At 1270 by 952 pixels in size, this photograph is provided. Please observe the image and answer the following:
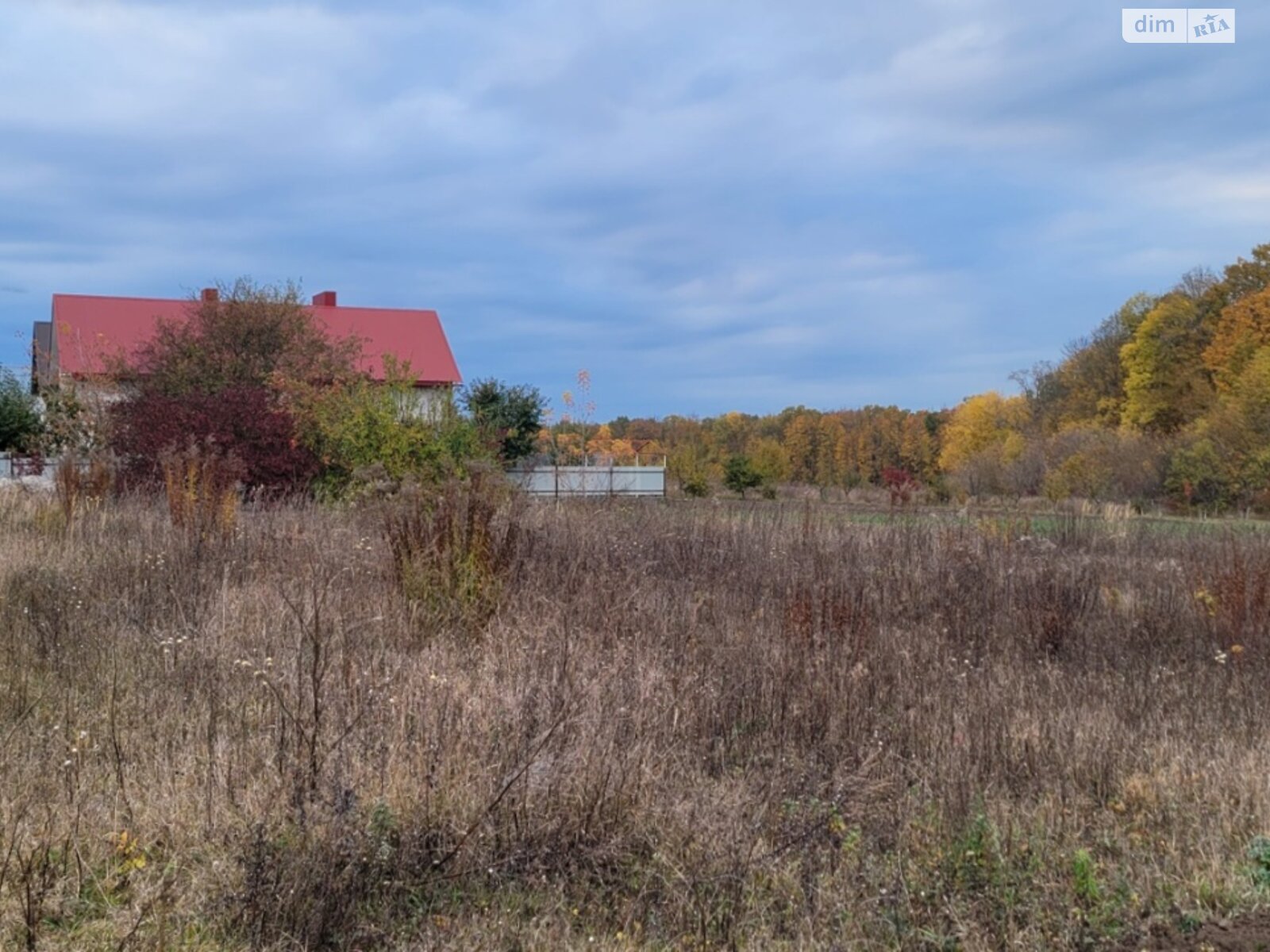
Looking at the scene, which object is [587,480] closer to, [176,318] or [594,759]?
[594,759]

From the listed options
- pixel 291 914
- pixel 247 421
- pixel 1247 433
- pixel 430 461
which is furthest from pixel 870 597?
pixel 1247 433

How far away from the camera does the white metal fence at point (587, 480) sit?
17.3 m

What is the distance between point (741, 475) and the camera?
141 feet

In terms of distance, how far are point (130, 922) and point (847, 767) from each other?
9.75ft

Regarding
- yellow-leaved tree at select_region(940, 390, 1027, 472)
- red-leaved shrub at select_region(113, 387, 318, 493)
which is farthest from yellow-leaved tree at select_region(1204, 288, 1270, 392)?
red-leaved shrub at select_region(113, 387, 318, 493)

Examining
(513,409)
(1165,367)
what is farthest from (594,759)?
(1165,367)

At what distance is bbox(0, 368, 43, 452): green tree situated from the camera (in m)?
29.4

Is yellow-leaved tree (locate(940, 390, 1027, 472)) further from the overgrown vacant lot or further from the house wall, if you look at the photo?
the overgrown vacant lot

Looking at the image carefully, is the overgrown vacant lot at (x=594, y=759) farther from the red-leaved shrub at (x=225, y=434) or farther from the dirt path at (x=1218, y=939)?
the red-leaved shrub at (x=225, y=434)

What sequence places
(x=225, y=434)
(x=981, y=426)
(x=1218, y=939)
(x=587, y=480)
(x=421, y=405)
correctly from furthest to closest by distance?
1. (x=981, y=426)
2. (x=587, y=480)
3. (x=421, y=405)
4. (x=225, y=434)
5. (x=1218, y=939)

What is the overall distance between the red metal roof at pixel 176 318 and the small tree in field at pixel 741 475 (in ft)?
35.5

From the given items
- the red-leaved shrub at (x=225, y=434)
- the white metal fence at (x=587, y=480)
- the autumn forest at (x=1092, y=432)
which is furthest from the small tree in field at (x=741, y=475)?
the red-leaved shrub at (x=225, y=434)

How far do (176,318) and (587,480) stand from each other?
82.1 ft

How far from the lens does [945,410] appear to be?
82625mm
